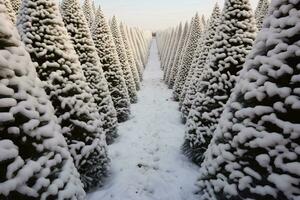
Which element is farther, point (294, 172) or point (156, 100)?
point (156, 100)

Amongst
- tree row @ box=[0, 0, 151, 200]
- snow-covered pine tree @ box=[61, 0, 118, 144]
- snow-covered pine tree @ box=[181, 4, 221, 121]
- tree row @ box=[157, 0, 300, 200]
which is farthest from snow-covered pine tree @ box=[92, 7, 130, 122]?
tree row @ box=[157, 0, 300, 200]

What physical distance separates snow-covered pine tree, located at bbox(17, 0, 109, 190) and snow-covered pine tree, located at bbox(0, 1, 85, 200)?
284 centimetres

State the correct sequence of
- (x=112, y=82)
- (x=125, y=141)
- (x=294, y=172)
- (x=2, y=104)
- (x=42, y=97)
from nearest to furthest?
Result: (x=2, y=104), (x=294, y=172), (x=42, y=97), (x=125, y=141), (x=112, y=82)

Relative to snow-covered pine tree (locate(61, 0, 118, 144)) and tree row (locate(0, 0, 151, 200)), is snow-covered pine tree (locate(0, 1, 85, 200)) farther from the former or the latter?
snow-covered pine tree (locate(61, 0, 118, 144))

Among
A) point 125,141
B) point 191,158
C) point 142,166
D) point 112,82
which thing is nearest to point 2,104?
point 142,166

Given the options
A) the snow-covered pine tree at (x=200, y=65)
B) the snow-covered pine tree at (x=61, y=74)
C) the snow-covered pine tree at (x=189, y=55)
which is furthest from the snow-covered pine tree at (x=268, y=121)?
the snow-covered pine tree at (x=189, y=55)

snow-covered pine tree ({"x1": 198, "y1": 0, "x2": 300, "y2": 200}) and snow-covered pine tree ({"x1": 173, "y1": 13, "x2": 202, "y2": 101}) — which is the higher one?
snow-covered pine tree ({"x1": 198, "y1": 0, "x2": 300, "y2": 200})

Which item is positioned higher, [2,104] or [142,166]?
[2,104]

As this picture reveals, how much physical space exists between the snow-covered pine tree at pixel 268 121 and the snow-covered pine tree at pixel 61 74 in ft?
12.2

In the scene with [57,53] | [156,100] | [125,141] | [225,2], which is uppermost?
[225,2]

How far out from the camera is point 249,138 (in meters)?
4.31

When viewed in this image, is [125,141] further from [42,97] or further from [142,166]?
[42,97]

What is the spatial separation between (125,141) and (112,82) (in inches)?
143

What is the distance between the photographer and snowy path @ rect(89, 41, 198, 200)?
24.2ft
